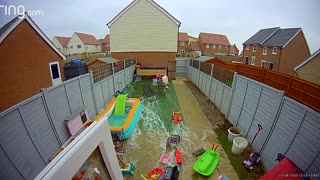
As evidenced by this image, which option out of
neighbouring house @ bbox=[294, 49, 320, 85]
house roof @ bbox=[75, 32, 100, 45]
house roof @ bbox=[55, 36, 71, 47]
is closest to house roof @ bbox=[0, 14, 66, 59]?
neighbouring house @ bbox=[294, 49, 320, 85]

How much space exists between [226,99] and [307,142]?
4637mm

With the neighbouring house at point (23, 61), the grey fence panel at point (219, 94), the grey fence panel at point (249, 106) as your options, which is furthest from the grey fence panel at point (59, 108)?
the grey fence panel at point (219, 94)

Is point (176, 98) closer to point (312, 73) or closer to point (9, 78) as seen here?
point (9, 78)

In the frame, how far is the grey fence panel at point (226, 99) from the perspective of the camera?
307 inches

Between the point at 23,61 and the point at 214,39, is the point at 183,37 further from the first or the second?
the point at 23,61

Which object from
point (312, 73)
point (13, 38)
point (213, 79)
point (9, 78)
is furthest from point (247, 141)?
point (312, 73)

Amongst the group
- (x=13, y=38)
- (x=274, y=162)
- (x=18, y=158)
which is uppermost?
(x=13, y=38)

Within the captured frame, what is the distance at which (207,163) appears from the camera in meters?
4.98

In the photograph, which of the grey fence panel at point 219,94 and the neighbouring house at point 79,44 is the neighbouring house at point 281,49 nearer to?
the grey fence panel at point 219,94

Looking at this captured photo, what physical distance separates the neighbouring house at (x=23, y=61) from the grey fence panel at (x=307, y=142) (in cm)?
1140

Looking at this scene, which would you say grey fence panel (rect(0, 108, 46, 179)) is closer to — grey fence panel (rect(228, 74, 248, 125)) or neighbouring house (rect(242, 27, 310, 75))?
grey fence panel (rect(228, 74, 248, 125))

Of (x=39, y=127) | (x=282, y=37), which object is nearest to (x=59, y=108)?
(x=39, y=127)

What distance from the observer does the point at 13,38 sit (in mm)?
9055

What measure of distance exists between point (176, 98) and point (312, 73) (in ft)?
42.5
